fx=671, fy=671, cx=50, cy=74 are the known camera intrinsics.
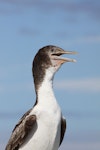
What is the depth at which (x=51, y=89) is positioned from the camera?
15234mm

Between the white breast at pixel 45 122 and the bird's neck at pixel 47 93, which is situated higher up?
the bird's neck at pixel 47 93

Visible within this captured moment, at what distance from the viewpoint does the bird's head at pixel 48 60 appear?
595 inches

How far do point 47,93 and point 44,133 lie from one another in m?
0.91

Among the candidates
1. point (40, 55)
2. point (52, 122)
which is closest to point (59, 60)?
point (40, 55)

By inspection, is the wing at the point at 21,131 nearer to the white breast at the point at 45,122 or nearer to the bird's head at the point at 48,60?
the white breast at the point at 45,122

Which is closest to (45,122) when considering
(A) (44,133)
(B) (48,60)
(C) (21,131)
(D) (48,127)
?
(D) (48,127)

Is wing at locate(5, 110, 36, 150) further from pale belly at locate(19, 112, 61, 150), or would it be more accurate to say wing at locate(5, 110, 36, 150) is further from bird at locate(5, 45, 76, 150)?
pale belly at locate(19, 112, 61, 150)

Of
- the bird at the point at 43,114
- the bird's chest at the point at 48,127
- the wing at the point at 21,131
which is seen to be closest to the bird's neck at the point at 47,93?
the bird at the point at 43,114

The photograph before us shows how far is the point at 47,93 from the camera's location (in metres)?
15.2

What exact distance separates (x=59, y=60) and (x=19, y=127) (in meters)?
1.79

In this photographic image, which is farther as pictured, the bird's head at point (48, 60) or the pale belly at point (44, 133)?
the bird's head at point (48, 60)

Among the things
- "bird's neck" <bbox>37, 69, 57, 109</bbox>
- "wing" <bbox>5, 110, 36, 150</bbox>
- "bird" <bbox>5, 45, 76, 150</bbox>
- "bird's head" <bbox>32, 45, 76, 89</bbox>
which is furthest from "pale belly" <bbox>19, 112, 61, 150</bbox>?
"bird's head" <bbox>32, 45, 76, 89</bbox>

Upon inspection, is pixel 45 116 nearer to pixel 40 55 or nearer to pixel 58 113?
pixel 58 113

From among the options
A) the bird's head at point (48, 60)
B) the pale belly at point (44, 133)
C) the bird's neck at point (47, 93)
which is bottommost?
the pale belly at point (44, 133)
